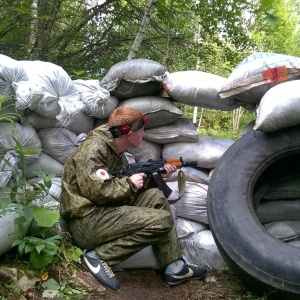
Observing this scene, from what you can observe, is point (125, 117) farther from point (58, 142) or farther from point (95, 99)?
point (58, 142)

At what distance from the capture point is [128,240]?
2.67 metres

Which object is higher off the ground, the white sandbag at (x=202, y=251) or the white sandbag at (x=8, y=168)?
the white sandbag at (x=8, y=168)

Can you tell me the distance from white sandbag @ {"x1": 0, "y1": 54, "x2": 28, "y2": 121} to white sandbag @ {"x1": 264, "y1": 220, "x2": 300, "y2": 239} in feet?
6.44

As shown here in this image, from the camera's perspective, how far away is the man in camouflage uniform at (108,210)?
262 centimetres

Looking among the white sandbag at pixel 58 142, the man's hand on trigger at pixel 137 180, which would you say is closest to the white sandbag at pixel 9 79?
the white sandbag at pixel 58 142

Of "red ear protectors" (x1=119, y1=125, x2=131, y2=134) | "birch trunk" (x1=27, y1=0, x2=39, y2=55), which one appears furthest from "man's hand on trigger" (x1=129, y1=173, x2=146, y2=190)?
"birch trunk" (x1=27, y1=0, x2=39, y2=55)

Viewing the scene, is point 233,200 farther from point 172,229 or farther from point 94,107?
Answer: point 94,107

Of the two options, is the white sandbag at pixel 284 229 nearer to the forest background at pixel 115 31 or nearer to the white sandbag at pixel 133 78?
the white sandbag at pixel 133 78

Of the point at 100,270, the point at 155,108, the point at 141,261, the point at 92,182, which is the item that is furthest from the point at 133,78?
the point at 100,270

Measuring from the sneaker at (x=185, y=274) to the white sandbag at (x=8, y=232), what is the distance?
3.25ft

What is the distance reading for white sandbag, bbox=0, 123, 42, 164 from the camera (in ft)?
9.53

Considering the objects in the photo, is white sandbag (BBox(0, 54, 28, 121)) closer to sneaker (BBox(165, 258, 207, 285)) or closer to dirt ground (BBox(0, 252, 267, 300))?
dirt ground (BBox(0, 252, 267, 300))

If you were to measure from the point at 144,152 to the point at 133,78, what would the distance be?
2.00ft

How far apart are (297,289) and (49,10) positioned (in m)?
4.55
